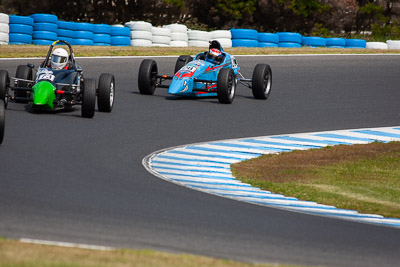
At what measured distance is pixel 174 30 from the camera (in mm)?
29609

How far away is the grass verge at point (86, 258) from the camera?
5391 mm

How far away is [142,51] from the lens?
85.3 feet

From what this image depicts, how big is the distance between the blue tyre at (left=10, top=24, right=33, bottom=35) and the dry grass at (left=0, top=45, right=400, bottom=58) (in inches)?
55.8

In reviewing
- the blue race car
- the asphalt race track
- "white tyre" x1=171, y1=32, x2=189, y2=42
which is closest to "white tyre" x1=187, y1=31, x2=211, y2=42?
"white tyre" x1=171, y1=32, x2=189, y2=42

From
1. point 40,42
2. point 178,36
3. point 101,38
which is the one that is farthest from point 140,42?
point 40,42

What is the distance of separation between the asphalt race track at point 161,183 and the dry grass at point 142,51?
297 centimetres

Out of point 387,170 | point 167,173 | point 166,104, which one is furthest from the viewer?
point 166,104

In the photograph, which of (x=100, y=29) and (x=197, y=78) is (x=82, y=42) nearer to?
(x=100, y=29)

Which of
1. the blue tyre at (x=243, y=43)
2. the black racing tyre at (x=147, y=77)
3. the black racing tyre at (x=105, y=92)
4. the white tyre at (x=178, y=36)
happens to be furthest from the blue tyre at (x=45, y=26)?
the black racing tyre at (x=105, y=92)

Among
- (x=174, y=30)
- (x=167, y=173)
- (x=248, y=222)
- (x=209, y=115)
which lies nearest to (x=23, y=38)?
(x=174, y=30)

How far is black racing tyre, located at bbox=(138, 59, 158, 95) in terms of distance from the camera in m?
18.0

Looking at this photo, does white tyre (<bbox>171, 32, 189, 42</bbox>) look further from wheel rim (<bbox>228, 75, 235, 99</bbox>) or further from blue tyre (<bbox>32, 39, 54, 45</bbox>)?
wheel rim (<bbox>228, 75, 235, 99</bbox>)

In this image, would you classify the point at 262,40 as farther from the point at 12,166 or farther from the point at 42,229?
the point at 42,229

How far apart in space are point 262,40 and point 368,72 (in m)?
6.91
